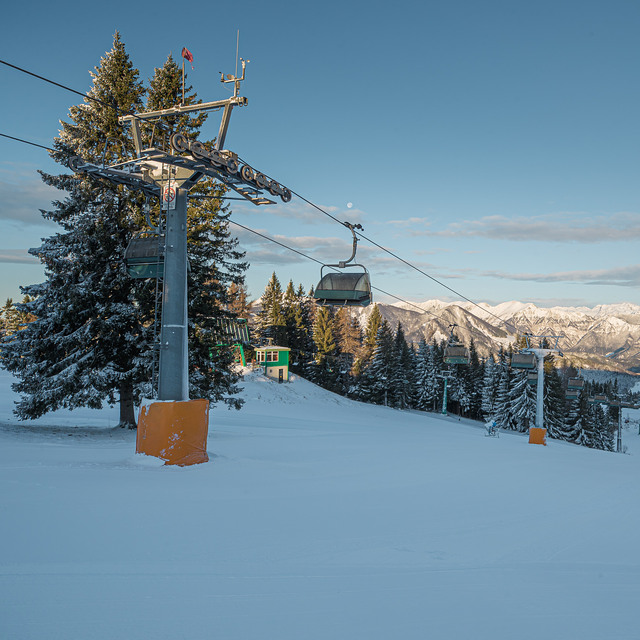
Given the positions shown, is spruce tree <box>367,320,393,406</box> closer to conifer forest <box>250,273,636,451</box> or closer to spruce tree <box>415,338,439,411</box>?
conifer forest <box>250,273,636,451</box>

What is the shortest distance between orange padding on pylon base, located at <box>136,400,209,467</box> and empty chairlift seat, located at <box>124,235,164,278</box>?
392 centimetres

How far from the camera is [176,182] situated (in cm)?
1005

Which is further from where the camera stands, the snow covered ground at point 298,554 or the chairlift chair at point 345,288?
the chairlift chair at point 345,288

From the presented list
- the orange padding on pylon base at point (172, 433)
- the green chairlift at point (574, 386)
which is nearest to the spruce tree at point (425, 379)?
the green chairlift at point (574, 386)

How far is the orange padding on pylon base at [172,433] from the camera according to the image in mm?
8539

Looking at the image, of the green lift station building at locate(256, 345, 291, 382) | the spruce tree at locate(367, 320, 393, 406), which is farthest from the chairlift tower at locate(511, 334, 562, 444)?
the spruce tree at locate(367, 320, 393, 406)

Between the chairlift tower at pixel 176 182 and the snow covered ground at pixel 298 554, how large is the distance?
1919mm

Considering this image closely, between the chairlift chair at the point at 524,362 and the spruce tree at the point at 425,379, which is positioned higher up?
the chairlift chair at the point at 524,362

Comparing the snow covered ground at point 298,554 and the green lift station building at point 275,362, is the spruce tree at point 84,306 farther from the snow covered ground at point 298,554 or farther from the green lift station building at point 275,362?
the green lift station building at point 275,362

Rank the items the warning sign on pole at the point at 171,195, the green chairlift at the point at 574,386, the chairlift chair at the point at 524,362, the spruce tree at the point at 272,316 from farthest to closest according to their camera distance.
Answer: the spruce tree at the point at 272,316 < the green chairlift at the point at 574,386 < the chairlift chair at the point at 524,362 < the warning sign on pole at the point at 171,195

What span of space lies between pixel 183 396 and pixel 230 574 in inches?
224

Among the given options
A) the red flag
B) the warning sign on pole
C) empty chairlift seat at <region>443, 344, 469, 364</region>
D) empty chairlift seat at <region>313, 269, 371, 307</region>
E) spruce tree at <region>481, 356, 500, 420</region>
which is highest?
the red flag

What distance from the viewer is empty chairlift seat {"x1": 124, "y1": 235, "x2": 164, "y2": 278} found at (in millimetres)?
11719

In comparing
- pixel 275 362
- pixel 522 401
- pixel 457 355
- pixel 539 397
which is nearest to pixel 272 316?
pixel 275 362
